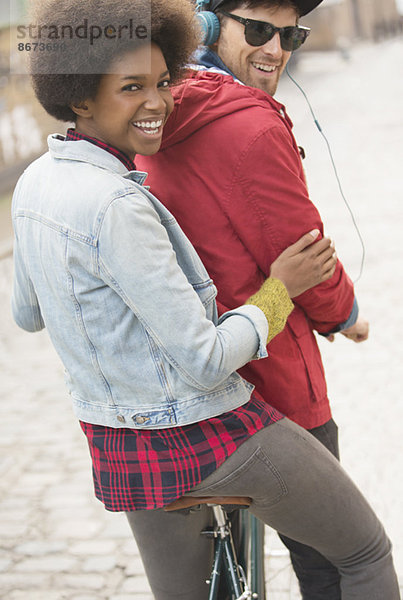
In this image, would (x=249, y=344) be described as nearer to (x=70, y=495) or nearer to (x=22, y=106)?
(x=70, y=495)

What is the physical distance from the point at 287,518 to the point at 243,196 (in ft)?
2.63

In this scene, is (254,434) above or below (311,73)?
above

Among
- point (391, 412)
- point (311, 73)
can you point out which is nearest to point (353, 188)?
point (391, 412)

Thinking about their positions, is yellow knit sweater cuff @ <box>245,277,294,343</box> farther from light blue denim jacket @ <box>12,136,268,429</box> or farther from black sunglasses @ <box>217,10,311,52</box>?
black sunglasses @ <box>217,10,311,52</box>

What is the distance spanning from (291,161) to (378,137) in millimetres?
11418

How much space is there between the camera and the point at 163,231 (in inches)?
65.0

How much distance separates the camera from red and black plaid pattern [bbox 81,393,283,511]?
5.98 ft

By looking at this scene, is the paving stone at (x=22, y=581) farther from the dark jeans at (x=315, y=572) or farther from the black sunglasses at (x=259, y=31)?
the black sunglasses at (x=259, y=31)

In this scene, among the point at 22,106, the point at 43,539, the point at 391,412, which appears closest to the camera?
the point at 43,539

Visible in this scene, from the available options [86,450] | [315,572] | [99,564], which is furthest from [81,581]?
[315,572]

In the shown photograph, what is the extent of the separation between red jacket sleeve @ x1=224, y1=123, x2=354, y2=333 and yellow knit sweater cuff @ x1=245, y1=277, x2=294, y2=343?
0.38 feet

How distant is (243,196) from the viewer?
76.7 inches

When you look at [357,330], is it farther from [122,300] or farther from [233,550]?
[122,300]

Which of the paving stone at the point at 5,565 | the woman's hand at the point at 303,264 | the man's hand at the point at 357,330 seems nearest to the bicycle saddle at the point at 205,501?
the woman's hand at the point at 303,264
